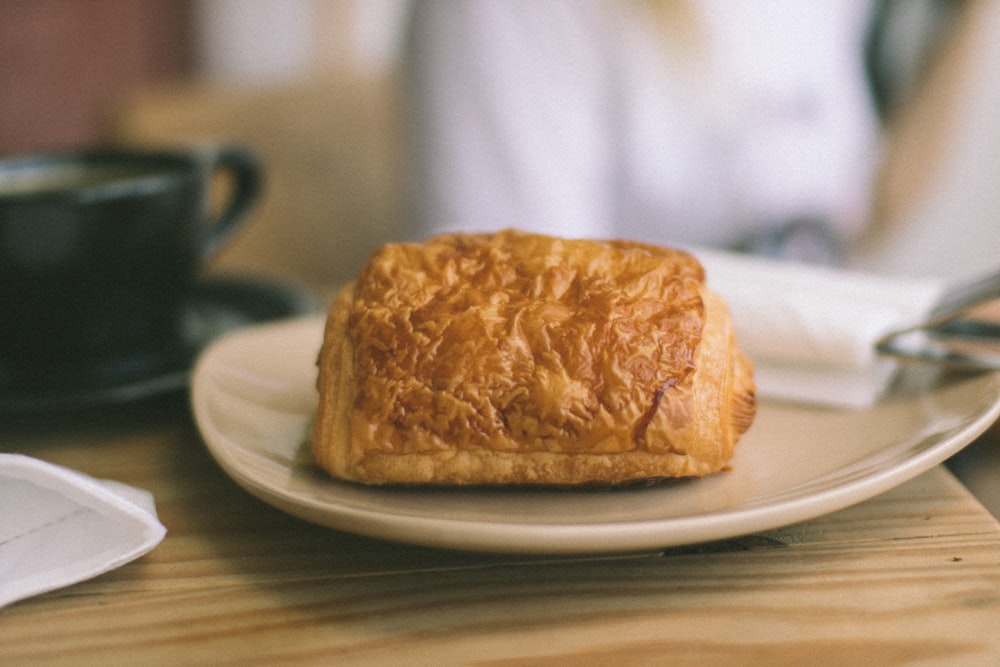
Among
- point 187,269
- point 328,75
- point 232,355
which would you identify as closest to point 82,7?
point 328,75

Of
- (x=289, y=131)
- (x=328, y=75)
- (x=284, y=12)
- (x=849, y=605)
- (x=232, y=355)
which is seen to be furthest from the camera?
(x=284, y=12)

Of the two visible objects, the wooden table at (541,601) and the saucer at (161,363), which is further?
the saucer at (161,363)

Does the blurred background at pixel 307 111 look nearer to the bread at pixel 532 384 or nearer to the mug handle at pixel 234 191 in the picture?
the mug handle at pixel 234 191

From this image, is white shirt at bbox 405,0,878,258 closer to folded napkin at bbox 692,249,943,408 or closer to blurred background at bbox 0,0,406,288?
blurred background at bbox 0,0,406,288

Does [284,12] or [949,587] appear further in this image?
[284,12]

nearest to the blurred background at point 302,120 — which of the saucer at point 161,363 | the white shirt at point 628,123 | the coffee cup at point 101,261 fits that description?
the white shirt at point 628,123

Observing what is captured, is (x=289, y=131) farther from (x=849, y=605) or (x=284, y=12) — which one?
(x=849, y=605)

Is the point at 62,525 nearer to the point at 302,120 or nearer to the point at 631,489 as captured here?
the point at 631,489

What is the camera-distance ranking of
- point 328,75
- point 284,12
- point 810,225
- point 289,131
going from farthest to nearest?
1. point 284,12
2. point 328,75
3. point 289,131
4. point 810,225
